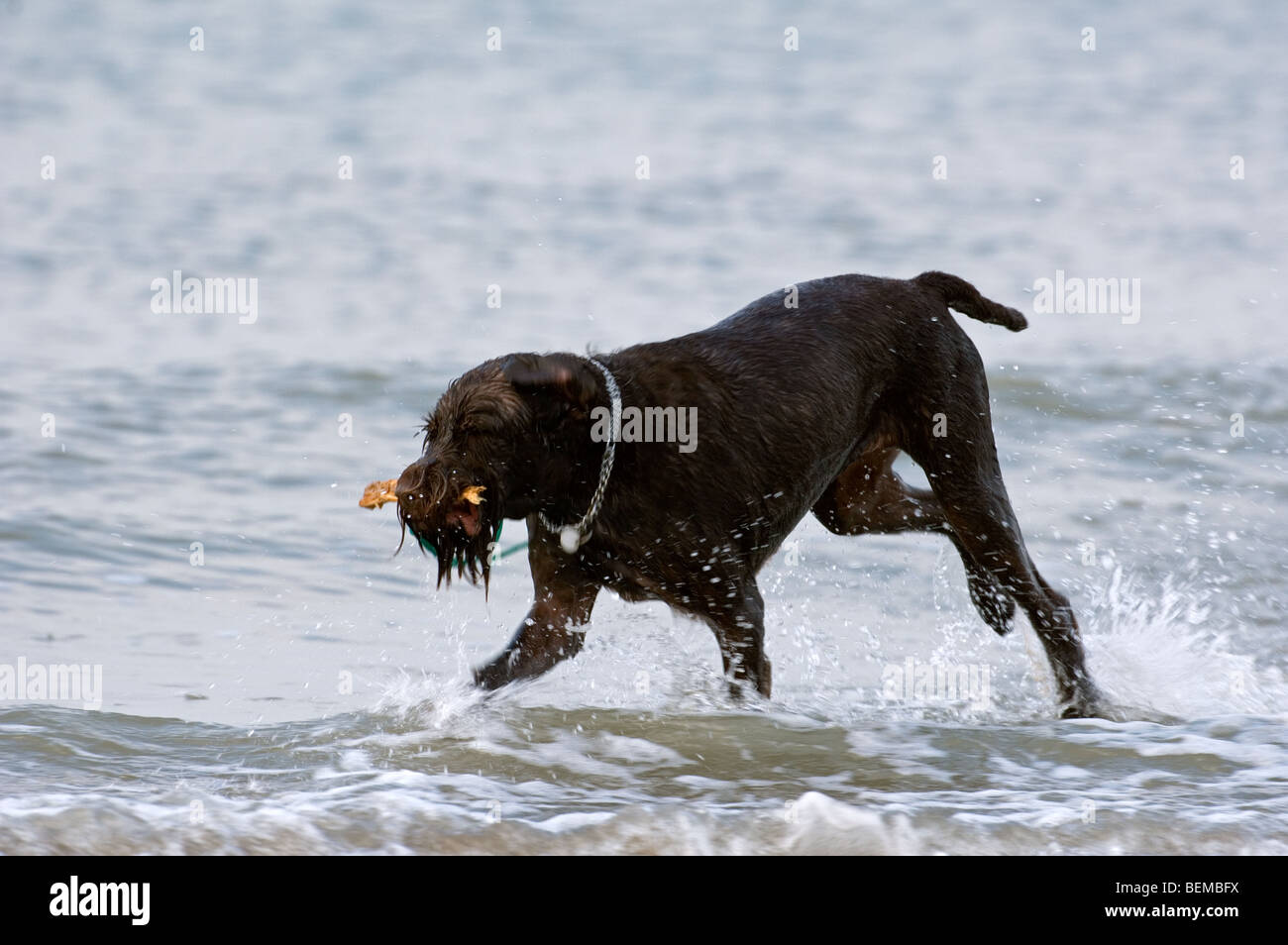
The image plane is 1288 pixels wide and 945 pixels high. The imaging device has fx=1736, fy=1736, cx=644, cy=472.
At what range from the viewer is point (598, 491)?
213 inches

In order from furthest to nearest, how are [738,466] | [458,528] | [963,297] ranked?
[963,297], [738,466], [458,528]

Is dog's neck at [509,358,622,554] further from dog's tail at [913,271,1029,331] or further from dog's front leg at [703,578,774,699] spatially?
dog's tail at [913,271,1029,331]

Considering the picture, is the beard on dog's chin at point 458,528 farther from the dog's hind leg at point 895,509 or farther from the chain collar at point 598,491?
the dog's hind leg at point 895,509

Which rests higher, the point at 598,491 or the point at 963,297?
the point at 963,297

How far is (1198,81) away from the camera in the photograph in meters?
20.2

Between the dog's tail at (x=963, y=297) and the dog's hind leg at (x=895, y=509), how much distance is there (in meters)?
0.60

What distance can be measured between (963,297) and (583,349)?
4340mm

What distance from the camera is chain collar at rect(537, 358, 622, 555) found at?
5.39 m

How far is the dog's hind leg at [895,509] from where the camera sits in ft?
21.5

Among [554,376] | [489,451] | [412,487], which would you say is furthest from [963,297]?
[412,487]

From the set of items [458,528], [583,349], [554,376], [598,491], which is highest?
[583,349]

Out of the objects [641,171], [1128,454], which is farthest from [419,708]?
[641,171]

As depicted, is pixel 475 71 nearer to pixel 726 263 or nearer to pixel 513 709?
pixel 726 263

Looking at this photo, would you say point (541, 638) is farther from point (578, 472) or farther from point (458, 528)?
point (458, 528)
